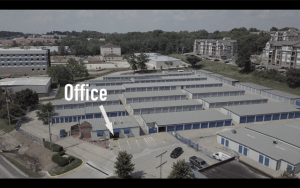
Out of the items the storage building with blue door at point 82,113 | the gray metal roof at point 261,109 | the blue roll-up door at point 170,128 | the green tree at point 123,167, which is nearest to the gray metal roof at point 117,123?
the storage building with blue door at point 82,113

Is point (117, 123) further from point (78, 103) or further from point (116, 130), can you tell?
point (78, 103)

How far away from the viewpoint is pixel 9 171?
63.1 feet

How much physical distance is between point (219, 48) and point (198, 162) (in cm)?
6135

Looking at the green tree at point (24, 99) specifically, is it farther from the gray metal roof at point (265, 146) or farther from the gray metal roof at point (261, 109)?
the gray metal roof at point (261, 109)

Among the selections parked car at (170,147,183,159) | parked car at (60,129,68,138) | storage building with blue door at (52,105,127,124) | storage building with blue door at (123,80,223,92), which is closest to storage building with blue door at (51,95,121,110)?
storage building with blue door at (52,105,127,124)

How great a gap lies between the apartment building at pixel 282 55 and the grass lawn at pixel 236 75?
6.95 metres

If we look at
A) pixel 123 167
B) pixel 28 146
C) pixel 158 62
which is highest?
pixel 158 62

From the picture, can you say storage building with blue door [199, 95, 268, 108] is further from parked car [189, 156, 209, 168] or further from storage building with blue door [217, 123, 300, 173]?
parked car [189, 156, 209, 168]

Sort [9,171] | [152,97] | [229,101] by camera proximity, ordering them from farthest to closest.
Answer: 1. [152,97]
2. [229,101]
3. [9,171]

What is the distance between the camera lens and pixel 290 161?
723 inches

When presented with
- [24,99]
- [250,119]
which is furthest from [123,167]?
[24,99]
